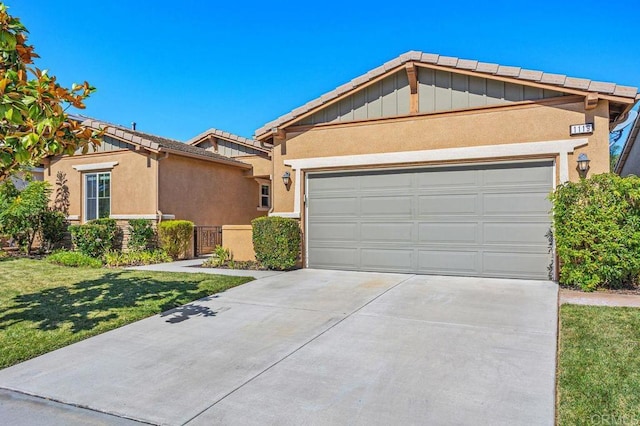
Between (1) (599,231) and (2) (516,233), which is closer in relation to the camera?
(1) (599,231)

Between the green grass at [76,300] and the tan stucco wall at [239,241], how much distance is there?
91.0 inches

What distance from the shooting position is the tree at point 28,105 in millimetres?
4012

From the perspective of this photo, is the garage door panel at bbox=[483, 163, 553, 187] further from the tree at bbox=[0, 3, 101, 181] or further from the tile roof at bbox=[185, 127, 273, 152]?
the tile roof at bbox=[185, 127, 273, 152]

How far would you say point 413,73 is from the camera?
8938 millimetres

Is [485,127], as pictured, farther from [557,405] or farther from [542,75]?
[557,405]

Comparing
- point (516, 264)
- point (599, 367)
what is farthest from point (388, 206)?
point (599, 367)


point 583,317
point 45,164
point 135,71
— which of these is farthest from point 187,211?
point 583,317

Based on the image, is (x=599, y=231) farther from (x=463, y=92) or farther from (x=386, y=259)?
(x=386, y=259)

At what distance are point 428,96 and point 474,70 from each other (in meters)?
1.09

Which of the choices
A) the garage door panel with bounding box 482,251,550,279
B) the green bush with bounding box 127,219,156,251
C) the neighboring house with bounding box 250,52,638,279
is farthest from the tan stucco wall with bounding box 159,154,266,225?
the garage door panel with bounding box 482,251,550,279

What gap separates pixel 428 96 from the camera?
9.05 meters

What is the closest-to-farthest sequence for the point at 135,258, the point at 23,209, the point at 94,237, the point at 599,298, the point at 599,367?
the point at 599,367
the point at 599,298
the point at 135,258
the point at 94,237
the point at 23,209

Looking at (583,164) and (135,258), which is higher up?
(583,164)

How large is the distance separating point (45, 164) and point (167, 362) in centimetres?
1473
